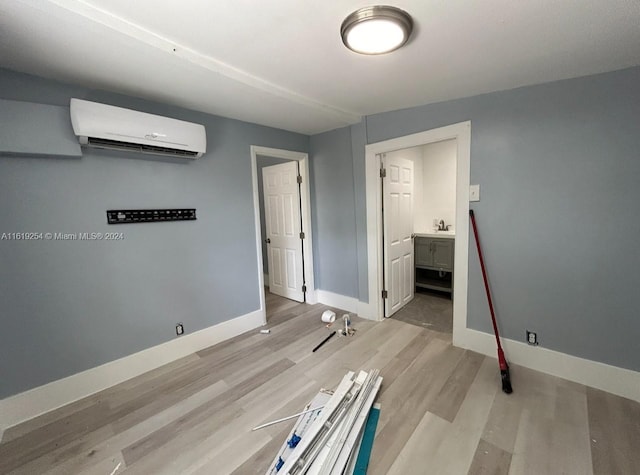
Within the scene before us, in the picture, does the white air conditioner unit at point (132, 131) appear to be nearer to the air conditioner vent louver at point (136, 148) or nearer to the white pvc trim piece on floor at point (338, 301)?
the air conditioner vent louver at point (136, 148)

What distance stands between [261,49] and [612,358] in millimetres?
3134

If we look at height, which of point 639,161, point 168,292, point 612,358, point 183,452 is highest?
point 639,161

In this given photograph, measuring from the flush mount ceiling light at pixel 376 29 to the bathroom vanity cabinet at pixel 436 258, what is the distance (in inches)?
105

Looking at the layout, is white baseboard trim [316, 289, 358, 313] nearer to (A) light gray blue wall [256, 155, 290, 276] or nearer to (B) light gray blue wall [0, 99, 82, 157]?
(A) light gray blue wall [256, 155, 290, 276]

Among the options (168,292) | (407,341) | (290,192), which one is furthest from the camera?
(290,192)

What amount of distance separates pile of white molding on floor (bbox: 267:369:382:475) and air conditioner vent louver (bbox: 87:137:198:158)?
2241 millimetres

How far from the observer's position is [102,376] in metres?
2.02

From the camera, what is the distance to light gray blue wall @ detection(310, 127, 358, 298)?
318cm

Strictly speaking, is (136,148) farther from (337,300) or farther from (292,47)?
(337,300)

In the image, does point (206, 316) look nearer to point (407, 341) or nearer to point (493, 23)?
point (407, 341)

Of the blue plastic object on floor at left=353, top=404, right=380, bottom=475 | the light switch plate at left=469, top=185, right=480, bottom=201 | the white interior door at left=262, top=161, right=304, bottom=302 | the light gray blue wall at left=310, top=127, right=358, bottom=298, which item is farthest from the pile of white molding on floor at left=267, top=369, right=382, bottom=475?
the white interior door at left=262, top=161, right=304, bottom=302

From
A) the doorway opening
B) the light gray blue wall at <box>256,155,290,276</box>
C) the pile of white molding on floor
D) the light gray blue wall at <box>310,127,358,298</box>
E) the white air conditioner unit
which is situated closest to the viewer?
the pile of white molding on floor

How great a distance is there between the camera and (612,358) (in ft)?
5.92

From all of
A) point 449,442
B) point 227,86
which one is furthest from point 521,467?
point 227,86
